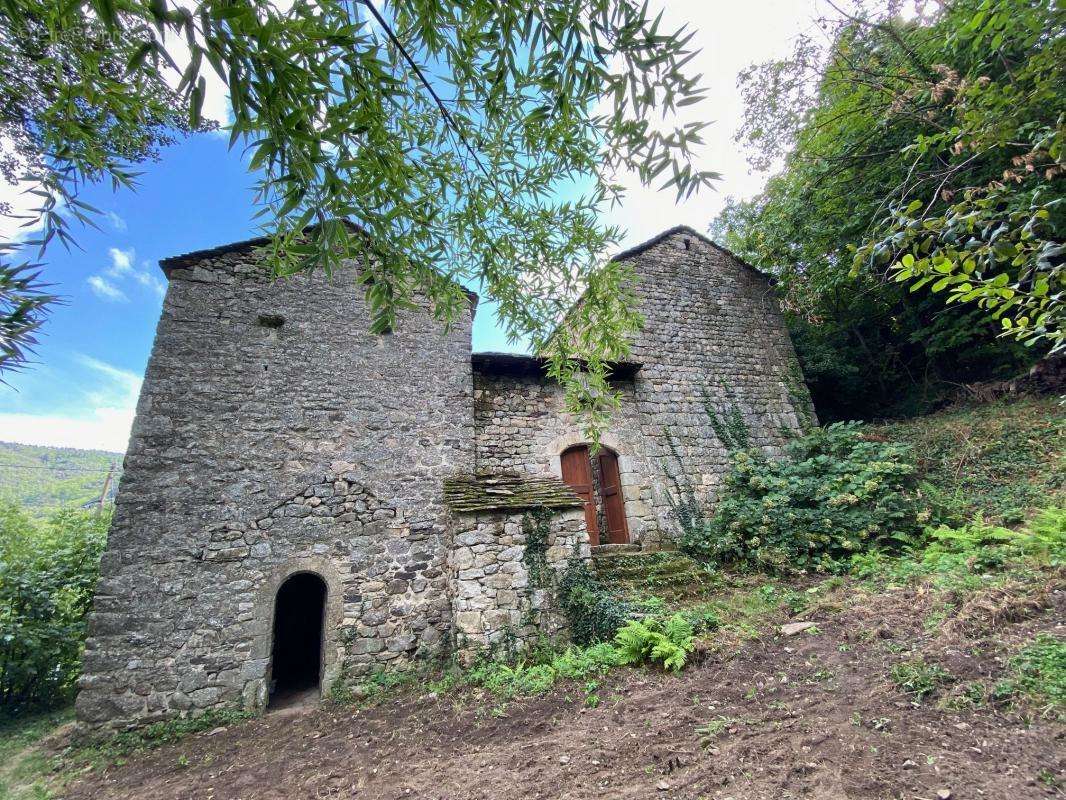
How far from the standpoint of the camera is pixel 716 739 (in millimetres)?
2457

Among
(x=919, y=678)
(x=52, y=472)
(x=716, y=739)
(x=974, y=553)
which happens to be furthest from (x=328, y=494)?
(x=52, y=472)

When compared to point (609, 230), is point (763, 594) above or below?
below

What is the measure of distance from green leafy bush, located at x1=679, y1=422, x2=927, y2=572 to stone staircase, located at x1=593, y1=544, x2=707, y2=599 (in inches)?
22.8

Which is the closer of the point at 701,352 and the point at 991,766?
the point at 991,766

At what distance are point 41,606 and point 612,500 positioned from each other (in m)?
7.72

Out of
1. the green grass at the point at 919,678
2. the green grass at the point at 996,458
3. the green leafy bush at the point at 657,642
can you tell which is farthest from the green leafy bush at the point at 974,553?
the green leafy bush at the point at 657,642

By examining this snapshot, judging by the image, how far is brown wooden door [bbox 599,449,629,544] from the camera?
638 cm

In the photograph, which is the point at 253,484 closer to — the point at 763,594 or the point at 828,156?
the point at 763,594

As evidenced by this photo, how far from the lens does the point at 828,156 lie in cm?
727

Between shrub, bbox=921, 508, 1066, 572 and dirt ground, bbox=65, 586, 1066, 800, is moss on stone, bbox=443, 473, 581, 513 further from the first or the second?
shrub, bbox=921, 508, 1066, 572

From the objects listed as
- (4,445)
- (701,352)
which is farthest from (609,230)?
(4,445)

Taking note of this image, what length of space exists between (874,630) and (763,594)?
148 centimetres

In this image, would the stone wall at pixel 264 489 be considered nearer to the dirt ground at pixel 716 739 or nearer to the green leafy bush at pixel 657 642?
the dirt ground at pixel 716 739

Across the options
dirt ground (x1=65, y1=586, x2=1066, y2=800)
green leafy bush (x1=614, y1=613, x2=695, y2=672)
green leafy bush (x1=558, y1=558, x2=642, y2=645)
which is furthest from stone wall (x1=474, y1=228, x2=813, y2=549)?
dirt ground (x1=65, y1=586, x2=1066, y2=800)
